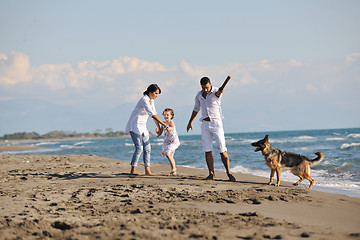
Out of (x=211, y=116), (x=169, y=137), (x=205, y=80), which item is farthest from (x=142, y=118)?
(x=205, y=80)

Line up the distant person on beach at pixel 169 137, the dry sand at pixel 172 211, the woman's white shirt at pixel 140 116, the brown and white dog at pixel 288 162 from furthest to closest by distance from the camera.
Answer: the distant person on beach at pixel 169 137 < the woman's white shirt at pixel 140 116 < the brown and white dog at pixel 288 162 < the dry sand at pixel 172 211

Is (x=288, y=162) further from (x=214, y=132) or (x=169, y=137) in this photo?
(x=169, y=137)

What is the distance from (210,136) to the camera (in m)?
7.18

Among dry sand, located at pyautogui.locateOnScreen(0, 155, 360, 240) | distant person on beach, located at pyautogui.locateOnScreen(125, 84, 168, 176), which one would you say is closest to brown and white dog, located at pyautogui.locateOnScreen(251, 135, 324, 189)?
dry sand, located at pyautogui.locateOnScreen(0, 155, 360, 240)

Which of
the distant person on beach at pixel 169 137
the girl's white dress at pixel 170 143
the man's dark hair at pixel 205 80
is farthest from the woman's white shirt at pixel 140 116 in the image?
the man's dark hair at pixel 205 80

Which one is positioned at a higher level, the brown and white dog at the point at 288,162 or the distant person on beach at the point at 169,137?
the distant person on beach at the point at 169,137

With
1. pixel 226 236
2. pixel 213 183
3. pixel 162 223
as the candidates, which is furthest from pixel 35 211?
pixel 213 183

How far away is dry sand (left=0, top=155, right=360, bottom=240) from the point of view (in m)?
3.52

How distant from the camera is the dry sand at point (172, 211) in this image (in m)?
3.52

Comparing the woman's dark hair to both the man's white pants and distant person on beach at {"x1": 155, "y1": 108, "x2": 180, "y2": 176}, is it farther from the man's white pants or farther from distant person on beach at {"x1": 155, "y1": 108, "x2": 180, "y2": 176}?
the man's white pants

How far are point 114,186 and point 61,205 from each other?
1.55 metres

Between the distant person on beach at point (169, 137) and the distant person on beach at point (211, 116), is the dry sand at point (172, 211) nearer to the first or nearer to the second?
the distant person on beach at point (211, 116)

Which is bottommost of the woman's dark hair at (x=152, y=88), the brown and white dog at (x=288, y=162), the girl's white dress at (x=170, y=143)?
the brown and white dog at (x=288, y=162)

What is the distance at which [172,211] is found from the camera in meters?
4.39
